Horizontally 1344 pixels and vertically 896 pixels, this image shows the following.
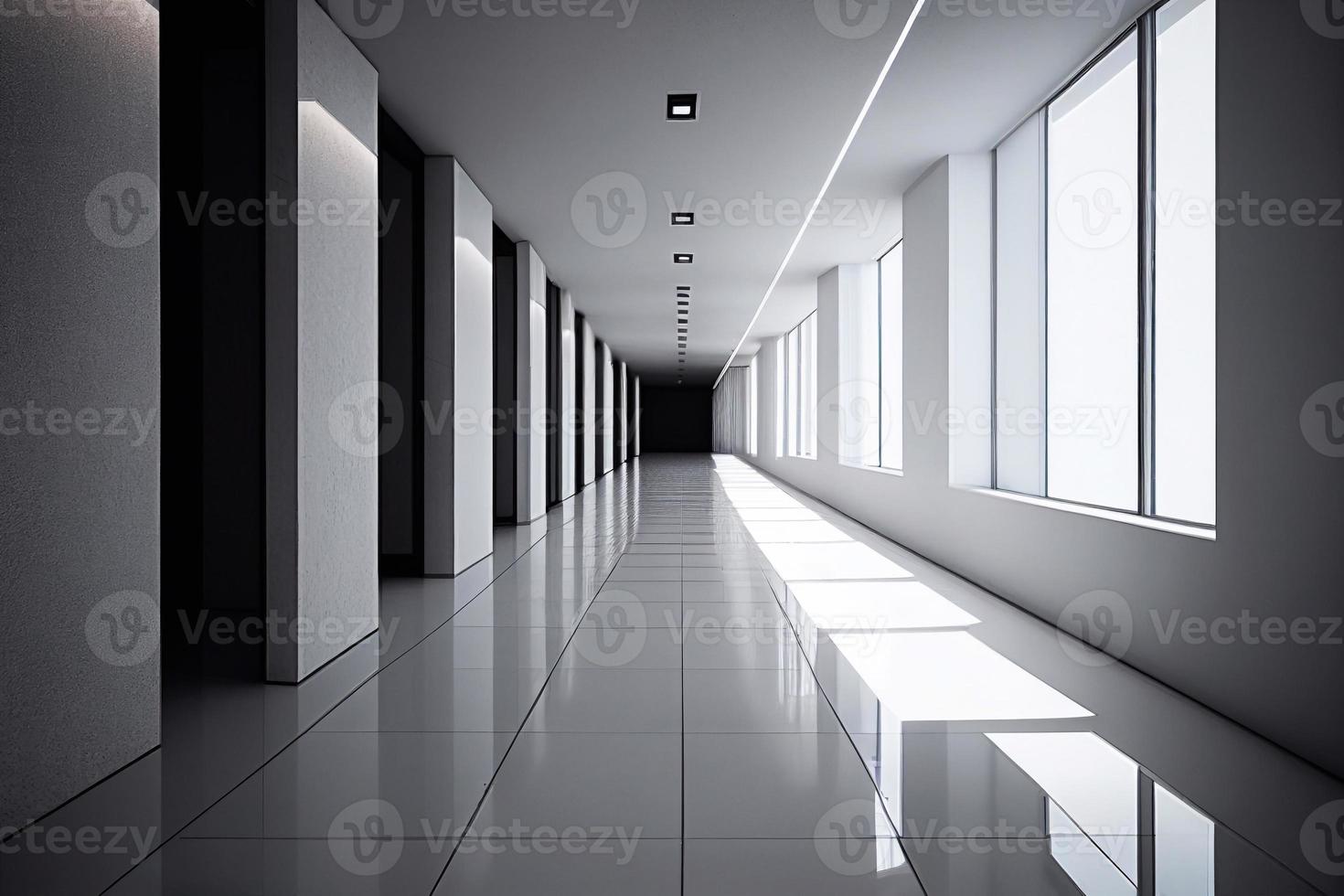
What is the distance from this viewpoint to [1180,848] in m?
2.29

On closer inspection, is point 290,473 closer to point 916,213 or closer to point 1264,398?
point 1264,398

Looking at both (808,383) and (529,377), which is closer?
(529,377)

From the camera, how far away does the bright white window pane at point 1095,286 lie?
15.7 ft

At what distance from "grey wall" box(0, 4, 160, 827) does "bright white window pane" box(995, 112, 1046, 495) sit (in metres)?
5.43

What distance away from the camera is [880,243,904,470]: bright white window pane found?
399 inches

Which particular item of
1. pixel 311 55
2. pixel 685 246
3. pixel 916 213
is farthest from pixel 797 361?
pixel 311 55

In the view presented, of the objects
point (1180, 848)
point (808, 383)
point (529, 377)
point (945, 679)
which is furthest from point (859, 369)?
point (1180, 848)

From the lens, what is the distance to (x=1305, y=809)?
256cm

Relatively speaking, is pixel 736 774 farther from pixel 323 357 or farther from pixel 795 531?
pixel 795 531

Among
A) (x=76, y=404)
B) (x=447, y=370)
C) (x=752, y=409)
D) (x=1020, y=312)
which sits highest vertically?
(x=1020, y=312)

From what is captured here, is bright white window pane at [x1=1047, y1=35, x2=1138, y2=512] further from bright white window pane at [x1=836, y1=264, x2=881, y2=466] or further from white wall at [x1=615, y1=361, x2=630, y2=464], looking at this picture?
white wall at [x1=615, y1=361, x2=630, y2=464]

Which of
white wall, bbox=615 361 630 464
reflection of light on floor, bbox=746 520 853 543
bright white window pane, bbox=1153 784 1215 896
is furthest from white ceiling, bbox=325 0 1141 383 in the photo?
white wall, bbox=615 361 630 464

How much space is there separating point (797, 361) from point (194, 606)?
44.0 ft

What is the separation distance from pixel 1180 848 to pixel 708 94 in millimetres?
4695
